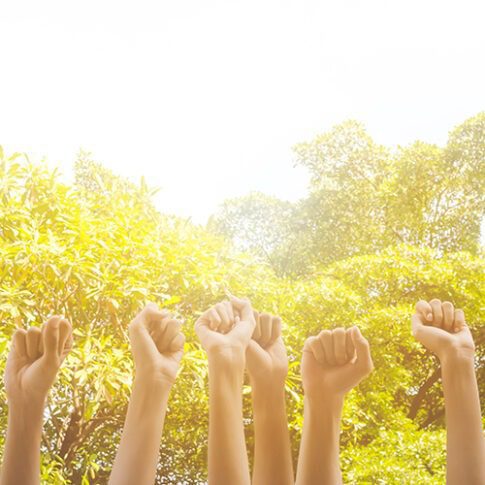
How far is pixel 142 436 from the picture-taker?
→ 45.8 inches

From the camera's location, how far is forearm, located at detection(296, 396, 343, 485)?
48.4 inches

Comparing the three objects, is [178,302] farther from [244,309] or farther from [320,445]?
[320,445]

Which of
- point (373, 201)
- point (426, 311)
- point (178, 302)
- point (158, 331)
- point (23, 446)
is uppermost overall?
point (373, 201)

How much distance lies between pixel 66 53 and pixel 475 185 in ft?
16.3

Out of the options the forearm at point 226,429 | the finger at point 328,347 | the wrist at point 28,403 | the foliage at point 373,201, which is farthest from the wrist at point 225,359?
the foliage at point 373,201

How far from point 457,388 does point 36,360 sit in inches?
30.2

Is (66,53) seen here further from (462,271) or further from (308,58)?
(462,271)

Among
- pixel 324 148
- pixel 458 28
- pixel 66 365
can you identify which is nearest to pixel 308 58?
pixel 324 148

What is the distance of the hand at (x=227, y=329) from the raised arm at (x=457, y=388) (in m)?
0.34

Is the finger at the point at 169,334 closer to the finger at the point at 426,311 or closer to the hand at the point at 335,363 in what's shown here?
the hand at the point at 335,363

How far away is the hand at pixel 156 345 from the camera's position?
120cm

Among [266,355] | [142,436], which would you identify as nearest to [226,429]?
[142,436]

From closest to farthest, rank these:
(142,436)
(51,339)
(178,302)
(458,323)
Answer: (142,436) → (51,339) → (458,323) → (178,302)

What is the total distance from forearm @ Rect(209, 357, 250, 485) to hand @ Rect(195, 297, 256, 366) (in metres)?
0.02
